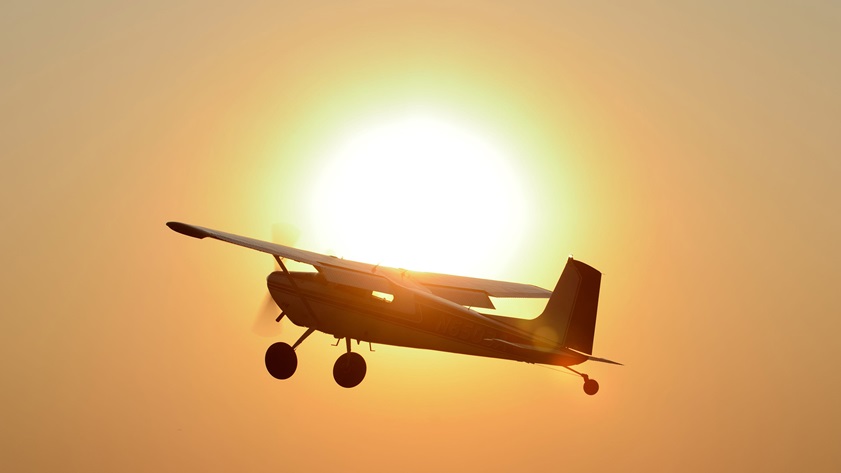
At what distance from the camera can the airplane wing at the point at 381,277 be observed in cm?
2088

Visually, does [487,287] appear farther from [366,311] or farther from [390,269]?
[366,311]

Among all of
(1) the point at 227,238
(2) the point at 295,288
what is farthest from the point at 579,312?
(1) the point at 227,238

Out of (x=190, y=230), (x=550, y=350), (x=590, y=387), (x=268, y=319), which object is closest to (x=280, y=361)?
(x=268, y=319)

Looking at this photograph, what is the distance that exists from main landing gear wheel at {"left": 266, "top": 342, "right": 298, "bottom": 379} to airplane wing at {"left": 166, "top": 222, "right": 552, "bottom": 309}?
213 cm

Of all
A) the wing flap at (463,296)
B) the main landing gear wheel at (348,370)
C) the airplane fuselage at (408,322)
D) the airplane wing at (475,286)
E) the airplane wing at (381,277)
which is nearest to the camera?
the airplane wing at (381,277)

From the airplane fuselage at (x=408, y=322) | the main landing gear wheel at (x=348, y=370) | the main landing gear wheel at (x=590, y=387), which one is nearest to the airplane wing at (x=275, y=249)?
the airplane fuselage at (x=408, y=322)

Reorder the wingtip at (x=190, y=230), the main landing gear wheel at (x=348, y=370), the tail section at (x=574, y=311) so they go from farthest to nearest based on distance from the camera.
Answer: the main landing gear wheel at (x=348, y=370), the tail section at (x=574, y=311), the wingtip at (x=190, y=230)

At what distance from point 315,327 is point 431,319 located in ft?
9.03

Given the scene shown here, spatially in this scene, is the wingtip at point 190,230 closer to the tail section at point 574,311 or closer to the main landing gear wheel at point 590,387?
the tail section at point 574,311

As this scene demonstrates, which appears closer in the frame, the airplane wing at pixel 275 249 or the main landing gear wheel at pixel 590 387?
the main landing gear wheel at pixel 590 387

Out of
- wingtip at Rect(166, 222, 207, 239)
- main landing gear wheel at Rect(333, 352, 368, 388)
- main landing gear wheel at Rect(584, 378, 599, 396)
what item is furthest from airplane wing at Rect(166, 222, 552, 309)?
main landing gear wheel at Rect(584, 378, 599, 396)

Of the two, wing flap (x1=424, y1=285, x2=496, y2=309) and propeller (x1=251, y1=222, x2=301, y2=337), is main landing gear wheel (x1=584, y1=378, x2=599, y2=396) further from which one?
propeller (x1=251, y1=222, x2=301, y2=337)

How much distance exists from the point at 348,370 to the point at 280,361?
155cm

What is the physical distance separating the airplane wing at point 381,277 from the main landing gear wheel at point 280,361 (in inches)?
84.0
